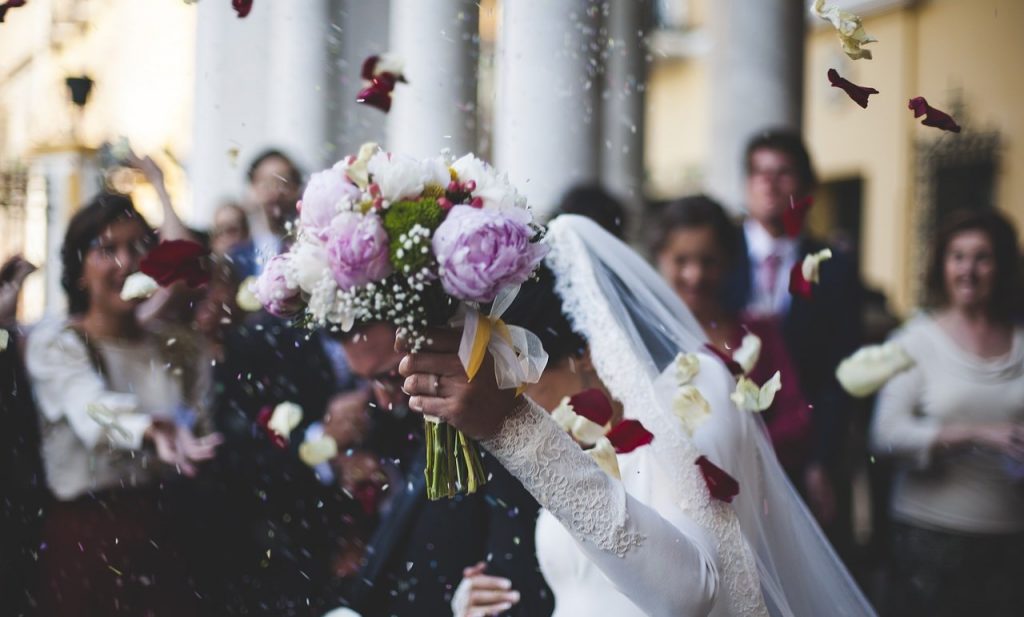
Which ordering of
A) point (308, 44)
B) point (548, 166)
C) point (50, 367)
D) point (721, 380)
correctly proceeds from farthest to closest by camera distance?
point (308, 44) → point (548, 166) → point (50, 367) → point (721, 380)

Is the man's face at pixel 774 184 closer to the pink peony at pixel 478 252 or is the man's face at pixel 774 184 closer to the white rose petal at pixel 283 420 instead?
the white rose petal at pixel 283 420

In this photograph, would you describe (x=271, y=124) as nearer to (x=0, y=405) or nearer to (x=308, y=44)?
(x=308, y=44)

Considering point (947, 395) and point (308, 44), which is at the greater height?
point (308, 44)

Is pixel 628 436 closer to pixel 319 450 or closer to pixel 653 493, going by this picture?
pixel 653 493

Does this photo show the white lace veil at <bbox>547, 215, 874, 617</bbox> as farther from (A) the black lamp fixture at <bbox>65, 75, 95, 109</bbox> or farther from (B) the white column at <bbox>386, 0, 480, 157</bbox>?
(A) the black lamp fixture at <bbox>65, 75, 95, 109</bbox>

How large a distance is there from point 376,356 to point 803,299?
7.05ft

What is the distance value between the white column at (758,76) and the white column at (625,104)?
60cm

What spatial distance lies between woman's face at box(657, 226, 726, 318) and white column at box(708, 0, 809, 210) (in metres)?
3.17

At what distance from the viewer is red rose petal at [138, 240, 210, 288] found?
2607 mm

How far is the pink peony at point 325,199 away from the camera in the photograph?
1985mm

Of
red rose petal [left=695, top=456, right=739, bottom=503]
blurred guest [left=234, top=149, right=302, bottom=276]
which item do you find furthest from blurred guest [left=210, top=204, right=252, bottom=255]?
red rose petal [left=695, top=456, right=739, bottom=503]

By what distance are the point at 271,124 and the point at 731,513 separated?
193 inches

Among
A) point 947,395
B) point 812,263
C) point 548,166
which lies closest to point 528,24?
point 812,263

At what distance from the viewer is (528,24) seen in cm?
429
